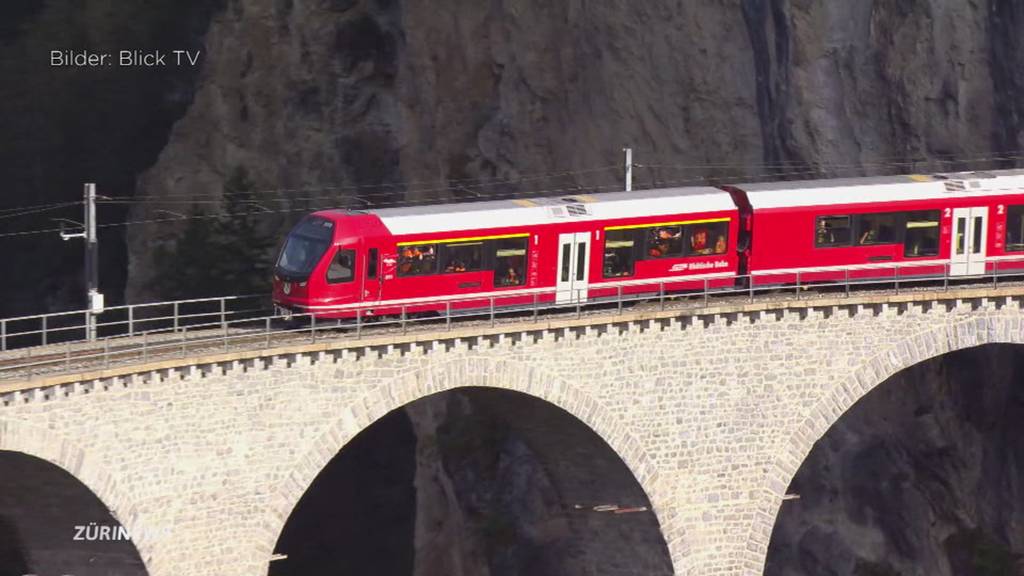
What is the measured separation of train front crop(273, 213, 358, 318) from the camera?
2495 inches

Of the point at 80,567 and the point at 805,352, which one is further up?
the point at 805,352

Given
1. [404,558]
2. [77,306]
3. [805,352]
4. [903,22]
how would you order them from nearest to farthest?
1. [805,352]
2. [903,22]
3. [404,558]
4. [77,306]

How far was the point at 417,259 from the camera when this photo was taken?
6431cm

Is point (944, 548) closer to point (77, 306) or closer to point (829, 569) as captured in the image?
point (829, 569)

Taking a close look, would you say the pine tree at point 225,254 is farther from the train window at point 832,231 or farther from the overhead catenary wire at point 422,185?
the train window at point 832,231

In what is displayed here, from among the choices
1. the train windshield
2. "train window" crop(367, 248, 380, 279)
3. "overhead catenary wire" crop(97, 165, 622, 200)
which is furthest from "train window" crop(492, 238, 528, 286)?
"overhead catenary wire" crop(97, 165, 622, 200)

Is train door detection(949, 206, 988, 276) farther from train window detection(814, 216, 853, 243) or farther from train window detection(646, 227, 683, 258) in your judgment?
train window detection(646, 227, 683, 258)

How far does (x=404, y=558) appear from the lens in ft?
269

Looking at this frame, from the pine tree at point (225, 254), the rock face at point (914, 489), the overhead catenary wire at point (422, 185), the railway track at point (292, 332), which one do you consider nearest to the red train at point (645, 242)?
the railway track at point (292, 332)

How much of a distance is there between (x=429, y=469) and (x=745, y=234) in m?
19.2

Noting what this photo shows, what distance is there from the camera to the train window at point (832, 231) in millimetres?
67875

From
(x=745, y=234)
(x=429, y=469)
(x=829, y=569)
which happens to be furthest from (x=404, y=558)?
(x=745, y=234)

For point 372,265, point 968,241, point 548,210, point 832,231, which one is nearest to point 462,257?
point 372,265

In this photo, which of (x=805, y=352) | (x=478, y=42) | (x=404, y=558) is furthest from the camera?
(x=478, y=42)
